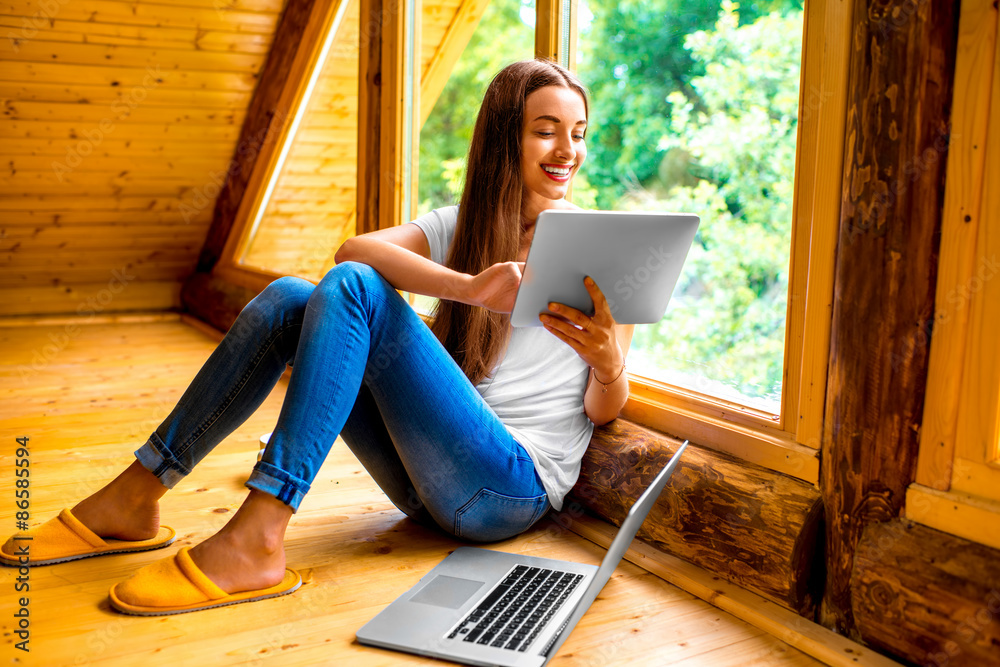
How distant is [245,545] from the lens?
1220 millimetres

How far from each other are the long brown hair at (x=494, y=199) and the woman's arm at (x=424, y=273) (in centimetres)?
11

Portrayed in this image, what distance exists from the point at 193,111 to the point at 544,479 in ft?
10.3

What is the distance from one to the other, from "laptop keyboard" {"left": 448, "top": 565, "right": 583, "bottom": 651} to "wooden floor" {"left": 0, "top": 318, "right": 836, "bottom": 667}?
0.19ft

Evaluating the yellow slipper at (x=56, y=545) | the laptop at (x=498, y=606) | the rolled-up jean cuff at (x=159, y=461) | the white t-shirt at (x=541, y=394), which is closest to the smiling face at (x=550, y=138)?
the white t-shirt at (x=541, y=394)

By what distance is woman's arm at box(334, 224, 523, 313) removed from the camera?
4.00 ft

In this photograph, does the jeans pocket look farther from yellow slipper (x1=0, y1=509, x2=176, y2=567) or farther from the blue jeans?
yellow slipper (x1=0, y1=509, x2=176, y2=567)

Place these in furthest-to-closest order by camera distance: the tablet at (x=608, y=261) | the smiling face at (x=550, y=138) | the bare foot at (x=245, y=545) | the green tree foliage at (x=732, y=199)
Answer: the green tree foliage at (x=732, y=199) → the smiling face at (x=550, y=138) → the bare foot at (x=245, y=545) → the tablet at (x=608, y=261)

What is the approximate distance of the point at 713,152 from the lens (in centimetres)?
238

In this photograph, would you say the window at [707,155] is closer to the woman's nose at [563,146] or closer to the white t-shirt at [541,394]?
the white t-shirt at [541,394]

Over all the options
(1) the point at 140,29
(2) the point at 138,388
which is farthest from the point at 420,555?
(1) the point at 140,29

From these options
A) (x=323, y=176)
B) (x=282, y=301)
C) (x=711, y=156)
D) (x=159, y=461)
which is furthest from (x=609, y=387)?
(x=323, y=176)

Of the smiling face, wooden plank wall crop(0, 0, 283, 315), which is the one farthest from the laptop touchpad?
wooden plank wall crop(0, 0, 283, 315)

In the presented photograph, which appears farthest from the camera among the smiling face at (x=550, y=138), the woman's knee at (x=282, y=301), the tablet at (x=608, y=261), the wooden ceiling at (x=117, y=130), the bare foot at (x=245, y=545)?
the wooden ceiling at (x=117, y=130)

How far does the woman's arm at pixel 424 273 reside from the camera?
122 centimetres
